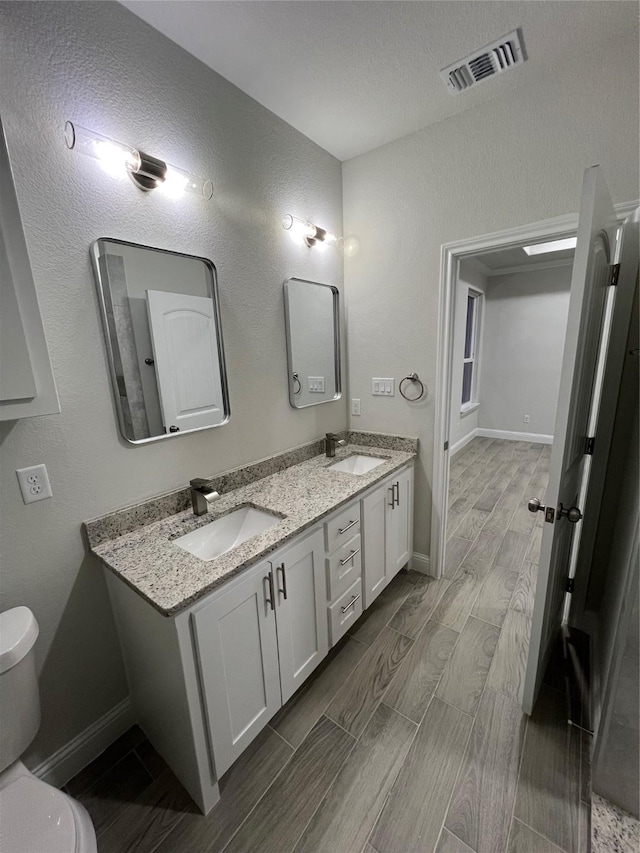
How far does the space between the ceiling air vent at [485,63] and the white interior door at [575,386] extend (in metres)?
0.77

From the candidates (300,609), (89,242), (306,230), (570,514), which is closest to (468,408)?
(306,230)

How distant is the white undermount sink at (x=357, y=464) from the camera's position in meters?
2.19

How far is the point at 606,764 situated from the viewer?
1132mm

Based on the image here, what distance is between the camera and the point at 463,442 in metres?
5.12

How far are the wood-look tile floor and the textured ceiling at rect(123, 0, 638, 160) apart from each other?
105 inches

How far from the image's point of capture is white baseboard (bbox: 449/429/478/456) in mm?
4805

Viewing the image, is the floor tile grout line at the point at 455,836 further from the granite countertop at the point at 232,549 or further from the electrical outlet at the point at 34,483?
the electrical outlet at the point at 34,483

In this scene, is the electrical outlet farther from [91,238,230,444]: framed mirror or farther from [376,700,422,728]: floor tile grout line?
[376,700,422,728]: floor tile grout line

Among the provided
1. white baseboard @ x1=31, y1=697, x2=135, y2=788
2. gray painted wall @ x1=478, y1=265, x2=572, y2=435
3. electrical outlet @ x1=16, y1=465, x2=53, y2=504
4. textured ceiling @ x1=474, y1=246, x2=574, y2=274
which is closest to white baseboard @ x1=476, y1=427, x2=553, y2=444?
gray painted wall @ x1=478, y1=265, x2=572, y2=435

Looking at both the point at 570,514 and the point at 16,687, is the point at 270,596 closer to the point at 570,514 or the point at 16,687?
the point at 16,687

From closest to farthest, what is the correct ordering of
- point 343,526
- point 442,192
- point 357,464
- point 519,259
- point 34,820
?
point 34,820, point 343,526, point 442,192, point 357,464, point 519,259

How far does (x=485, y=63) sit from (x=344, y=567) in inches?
90.5

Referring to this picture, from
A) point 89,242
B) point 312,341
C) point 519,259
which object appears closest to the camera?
point 89,242

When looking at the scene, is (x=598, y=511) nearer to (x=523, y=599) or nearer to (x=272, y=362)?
(x=523, y=599)
